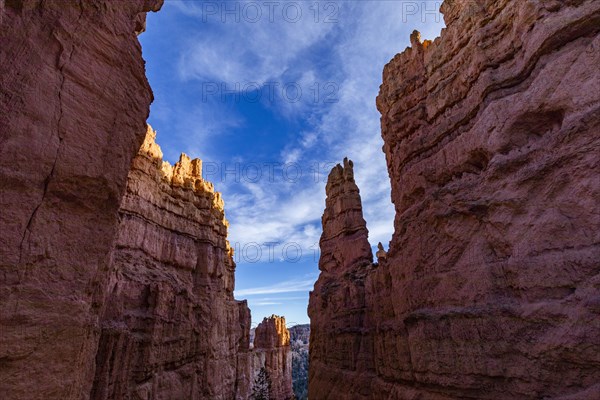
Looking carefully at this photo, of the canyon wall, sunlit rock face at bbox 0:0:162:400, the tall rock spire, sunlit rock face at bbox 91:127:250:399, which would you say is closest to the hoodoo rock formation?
sunlit rock face at bbox 0:0:162:400

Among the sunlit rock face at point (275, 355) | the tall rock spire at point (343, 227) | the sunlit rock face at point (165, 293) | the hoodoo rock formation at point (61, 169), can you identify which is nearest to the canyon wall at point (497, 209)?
the tall rock spire at point (343, 227)

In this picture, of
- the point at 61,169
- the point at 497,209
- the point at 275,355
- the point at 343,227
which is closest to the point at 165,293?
the point at 343,227

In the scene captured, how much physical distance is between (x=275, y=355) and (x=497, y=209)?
7439cm

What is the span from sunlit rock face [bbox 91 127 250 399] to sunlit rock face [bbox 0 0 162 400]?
516 inches

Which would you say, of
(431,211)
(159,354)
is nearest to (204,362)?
(159,354)

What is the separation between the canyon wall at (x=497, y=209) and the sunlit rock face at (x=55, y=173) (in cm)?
1047

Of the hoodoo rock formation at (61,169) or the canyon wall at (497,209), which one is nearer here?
the hoodoo rock formation at (61,169)

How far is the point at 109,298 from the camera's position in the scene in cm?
1908

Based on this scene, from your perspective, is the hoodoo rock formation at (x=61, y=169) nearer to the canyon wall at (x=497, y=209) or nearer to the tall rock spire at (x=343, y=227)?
the canyon wall at (x=497, y=209)

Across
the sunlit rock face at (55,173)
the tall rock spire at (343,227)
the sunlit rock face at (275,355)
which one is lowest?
the sunlit rock face at (275,355)

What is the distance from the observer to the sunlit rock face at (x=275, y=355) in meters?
67.7

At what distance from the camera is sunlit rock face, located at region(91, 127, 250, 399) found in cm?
1852

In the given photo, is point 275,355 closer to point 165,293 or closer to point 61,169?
point 165,293

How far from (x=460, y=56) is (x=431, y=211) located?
21.5ft
